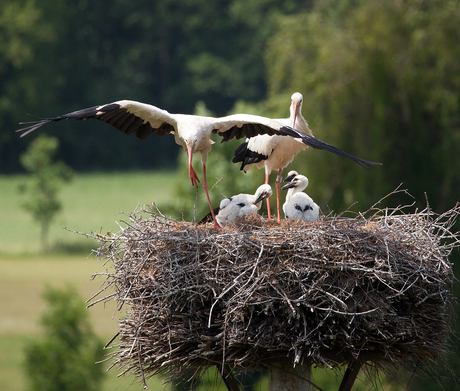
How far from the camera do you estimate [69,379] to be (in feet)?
62.5

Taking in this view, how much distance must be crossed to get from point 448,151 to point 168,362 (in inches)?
367

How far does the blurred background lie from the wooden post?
25.1 ft

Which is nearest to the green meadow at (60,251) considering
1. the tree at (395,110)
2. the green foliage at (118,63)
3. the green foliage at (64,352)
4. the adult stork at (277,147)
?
the green foliage at (118,63)

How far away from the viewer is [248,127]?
20.9 ft

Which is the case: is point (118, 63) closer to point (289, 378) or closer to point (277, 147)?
point (277, 147)

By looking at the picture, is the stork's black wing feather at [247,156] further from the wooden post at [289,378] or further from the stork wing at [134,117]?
the wooden post at [289,378]

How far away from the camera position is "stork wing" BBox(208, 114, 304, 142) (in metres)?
5.98

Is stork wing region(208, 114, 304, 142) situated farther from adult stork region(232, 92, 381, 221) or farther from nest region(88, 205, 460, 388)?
nest region(88, 205, 460, 388)

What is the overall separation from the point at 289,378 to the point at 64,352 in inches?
589

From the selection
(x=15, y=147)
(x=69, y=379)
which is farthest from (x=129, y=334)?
(x=15, y=147)

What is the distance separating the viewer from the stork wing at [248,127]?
5.98 m

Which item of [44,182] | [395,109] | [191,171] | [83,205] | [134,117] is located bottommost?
[83,205]

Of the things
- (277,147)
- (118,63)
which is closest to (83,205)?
(118,63)

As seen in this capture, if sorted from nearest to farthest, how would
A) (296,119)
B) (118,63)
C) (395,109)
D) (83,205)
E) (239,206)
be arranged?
1. (239,206)
2. (296,119)
3. (395,109)
4. (83,205)
5. (118,63)
